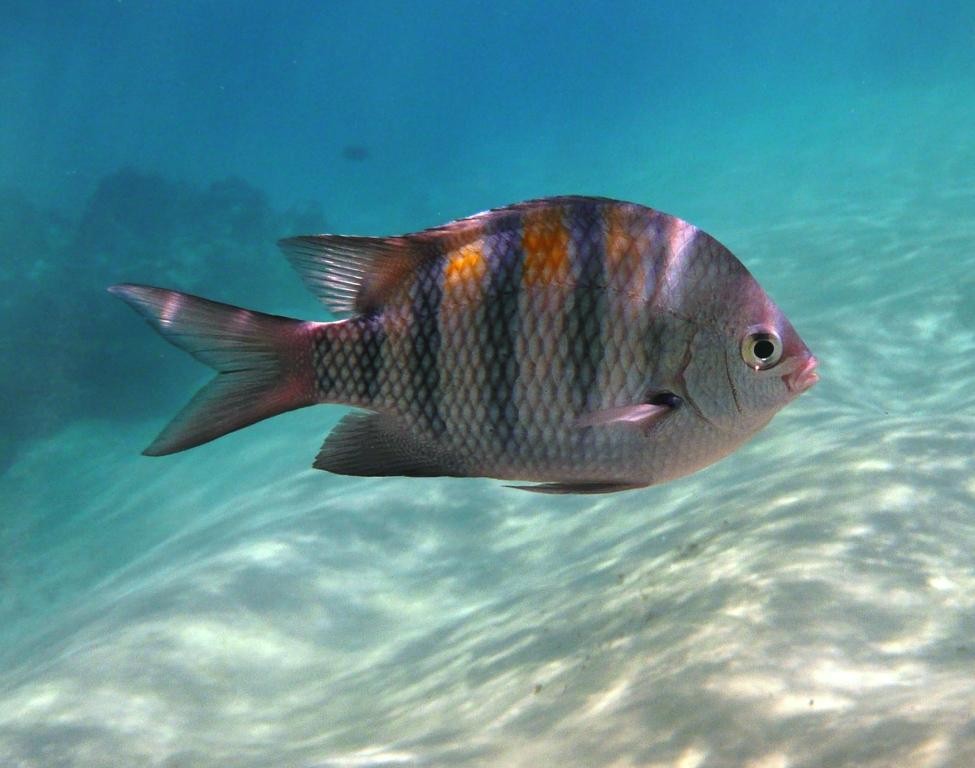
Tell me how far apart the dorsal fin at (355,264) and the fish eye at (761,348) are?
79 cm

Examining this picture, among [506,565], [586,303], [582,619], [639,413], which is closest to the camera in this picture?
[639,413]

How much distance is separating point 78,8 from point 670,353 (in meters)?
57.3

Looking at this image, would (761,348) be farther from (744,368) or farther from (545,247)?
(545,247)

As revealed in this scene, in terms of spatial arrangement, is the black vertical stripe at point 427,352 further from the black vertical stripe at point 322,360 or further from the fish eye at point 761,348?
the fish eye at point 761,348

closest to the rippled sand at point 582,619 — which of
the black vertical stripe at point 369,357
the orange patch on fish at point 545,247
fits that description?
the black vertical stripe at point 369,357

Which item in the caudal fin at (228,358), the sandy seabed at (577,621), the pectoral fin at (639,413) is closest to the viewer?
the pectoral fin at (639,413)

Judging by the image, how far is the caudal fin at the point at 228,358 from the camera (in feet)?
5.95

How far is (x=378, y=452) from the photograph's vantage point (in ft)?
6.32

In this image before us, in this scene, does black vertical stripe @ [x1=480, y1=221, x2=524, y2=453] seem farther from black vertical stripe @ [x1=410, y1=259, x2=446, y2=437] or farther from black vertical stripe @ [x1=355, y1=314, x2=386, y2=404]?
black vertical stripe @ [x1=355, y1=314, x2=386, y2=404]

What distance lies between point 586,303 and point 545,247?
176mm

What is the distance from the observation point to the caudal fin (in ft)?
5.95

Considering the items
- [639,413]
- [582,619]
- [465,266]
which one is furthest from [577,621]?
[465,266]

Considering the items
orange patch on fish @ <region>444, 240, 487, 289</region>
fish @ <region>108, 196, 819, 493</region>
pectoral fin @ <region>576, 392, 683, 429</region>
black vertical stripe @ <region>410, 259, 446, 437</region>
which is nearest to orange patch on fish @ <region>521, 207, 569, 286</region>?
fish @ <region>108, 196, 819, 493</region>

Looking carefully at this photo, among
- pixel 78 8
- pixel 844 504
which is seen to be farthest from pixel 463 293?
pixel 78 8
